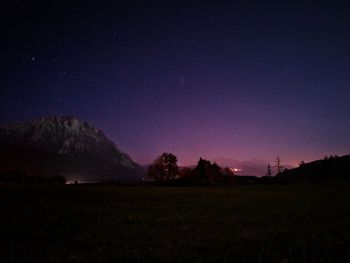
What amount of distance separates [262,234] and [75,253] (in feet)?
26.4

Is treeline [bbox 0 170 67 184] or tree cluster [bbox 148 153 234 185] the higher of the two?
tree cluster [bbox 148 153 234 185]

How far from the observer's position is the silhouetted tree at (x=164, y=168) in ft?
503

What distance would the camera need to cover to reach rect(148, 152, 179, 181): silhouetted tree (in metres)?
153

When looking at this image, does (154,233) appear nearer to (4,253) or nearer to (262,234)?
(262,234)

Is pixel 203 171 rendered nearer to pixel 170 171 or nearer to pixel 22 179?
pixel 170 171

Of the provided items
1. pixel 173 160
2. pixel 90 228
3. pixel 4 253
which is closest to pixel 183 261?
pixel 4 253

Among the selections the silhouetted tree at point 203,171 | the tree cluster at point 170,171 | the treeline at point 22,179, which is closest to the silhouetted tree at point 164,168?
the tree cluster at point 170,171

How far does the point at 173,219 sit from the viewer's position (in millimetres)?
22062

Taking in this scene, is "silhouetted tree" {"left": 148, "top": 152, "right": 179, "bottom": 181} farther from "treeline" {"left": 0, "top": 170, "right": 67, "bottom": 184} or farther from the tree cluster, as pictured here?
"treeline" {"left": 0, "top": 170, "right": 67, "bottom": 184}

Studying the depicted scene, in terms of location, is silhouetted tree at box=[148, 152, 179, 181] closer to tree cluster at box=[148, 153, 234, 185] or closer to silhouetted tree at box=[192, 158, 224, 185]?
tree cluster at box=[148, 153, 234, 185]

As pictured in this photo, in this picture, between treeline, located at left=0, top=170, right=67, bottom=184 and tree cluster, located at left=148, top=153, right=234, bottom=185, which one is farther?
tree cluster, located at left=148, top=153, right=234, bottom=185

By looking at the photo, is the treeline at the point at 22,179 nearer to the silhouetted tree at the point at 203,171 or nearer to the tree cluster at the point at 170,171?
the tree cluster at the point at 170,171

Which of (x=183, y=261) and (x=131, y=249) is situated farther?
(x=131, y=249)

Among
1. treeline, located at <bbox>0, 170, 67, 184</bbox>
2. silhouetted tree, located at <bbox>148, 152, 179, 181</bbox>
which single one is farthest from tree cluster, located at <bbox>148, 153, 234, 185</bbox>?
treeline, located at <bbox>0, 170, 67, 184</bbox>
